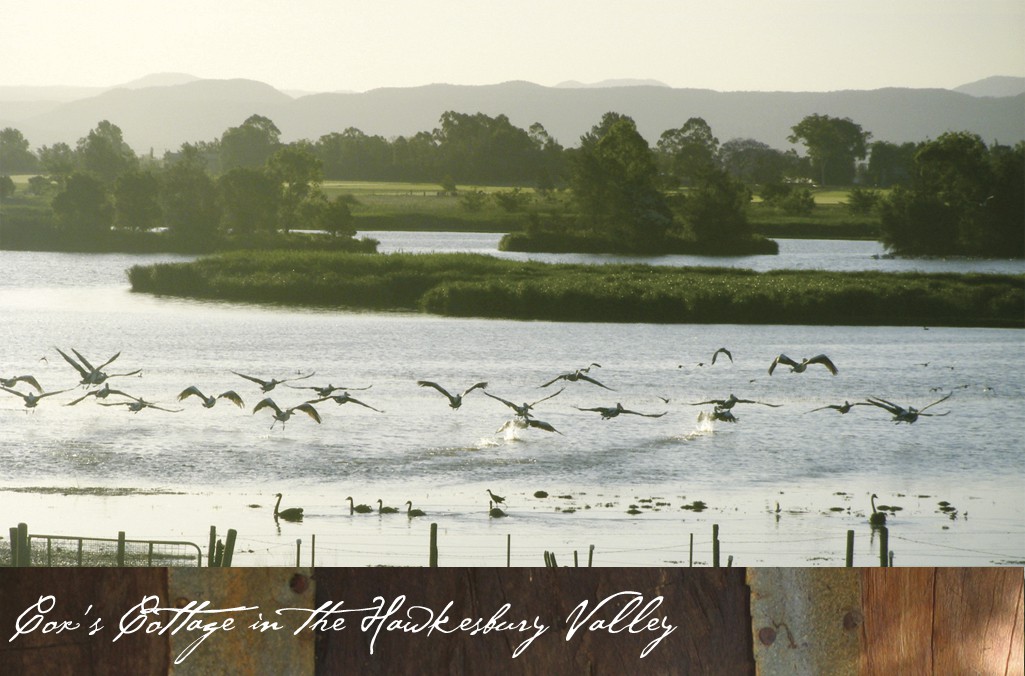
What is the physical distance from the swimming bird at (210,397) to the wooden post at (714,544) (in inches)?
54.5

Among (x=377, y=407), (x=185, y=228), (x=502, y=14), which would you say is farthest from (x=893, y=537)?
(x=185, y=228)

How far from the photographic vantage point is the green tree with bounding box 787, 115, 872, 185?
10.2 feet

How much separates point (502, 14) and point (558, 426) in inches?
49.8

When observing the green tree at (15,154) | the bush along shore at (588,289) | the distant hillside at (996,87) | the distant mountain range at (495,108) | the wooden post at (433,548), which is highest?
the distant hillside at (996,87)

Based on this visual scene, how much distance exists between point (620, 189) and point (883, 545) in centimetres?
126

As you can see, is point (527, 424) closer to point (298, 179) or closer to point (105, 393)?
point (298, 179)

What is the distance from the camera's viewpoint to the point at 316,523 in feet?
9.32

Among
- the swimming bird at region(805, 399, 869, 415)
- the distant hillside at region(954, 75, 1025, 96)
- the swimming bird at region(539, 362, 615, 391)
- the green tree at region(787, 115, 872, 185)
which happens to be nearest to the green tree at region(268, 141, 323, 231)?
the swimming bird at region(539, 362, 615, 391)

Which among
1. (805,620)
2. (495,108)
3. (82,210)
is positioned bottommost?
(805,620)

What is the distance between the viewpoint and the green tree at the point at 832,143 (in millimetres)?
3107

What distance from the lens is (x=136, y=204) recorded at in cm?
309

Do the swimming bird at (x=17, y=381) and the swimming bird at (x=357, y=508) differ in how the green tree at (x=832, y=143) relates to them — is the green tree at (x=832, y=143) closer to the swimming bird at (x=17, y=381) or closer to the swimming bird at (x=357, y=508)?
the swimming bird at (x=357, y=508)

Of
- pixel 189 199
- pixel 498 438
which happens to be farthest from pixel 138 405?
pixel 498 438

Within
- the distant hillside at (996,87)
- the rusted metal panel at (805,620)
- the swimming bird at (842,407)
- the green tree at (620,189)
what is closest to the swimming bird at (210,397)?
the green tree at (620,189)
